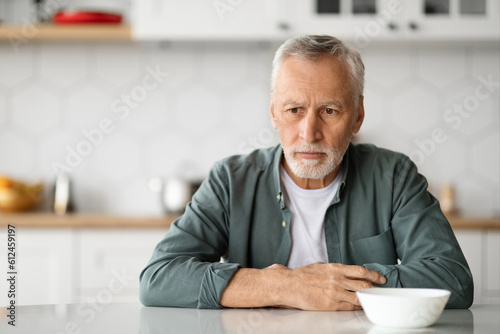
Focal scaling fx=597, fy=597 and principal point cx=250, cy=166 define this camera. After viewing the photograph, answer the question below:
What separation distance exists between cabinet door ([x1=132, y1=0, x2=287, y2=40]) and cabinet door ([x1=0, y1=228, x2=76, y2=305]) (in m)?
1.07

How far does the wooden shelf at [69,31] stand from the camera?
2.93 meters

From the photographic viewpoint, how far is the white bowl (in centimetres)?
106

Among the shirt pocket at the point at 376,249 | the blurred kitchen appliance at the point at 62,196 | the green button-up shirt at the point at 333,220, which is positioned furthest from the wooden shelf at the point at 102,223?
the shirt pocket at the point at 376,249

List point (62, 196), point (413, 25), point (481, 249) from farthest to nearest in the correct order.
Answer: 1. point (62, 196)
2. point (413, 25)
3. point (481, 249)

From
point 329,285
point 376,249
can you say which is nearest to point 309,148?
point 376,249

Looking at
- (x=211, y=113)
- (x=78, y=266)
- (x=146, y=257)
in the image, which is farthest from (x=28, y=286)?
(x=211, y=113)

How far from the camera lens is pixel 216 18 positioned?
284cm

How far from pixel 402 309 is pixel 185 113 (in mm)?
2371

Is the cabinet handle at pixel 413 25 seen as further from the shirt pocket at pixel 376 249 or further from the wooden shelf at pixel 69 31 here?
the shirt pocket at pixel 376 249

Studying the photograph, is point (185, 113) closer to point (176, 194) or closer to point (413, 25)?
point (176, 194)

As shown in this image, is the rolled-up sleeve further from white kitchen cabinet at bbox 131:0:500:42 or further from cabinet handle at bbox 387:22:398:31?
cabinet handle at bbox 387:22:398:31

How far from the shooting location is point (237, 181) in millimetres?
1750

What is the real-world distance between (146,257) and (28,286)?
1.83 feet

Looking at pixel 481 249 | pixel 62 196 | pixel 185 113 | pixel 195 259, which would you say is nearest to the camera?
pixel 195 259
